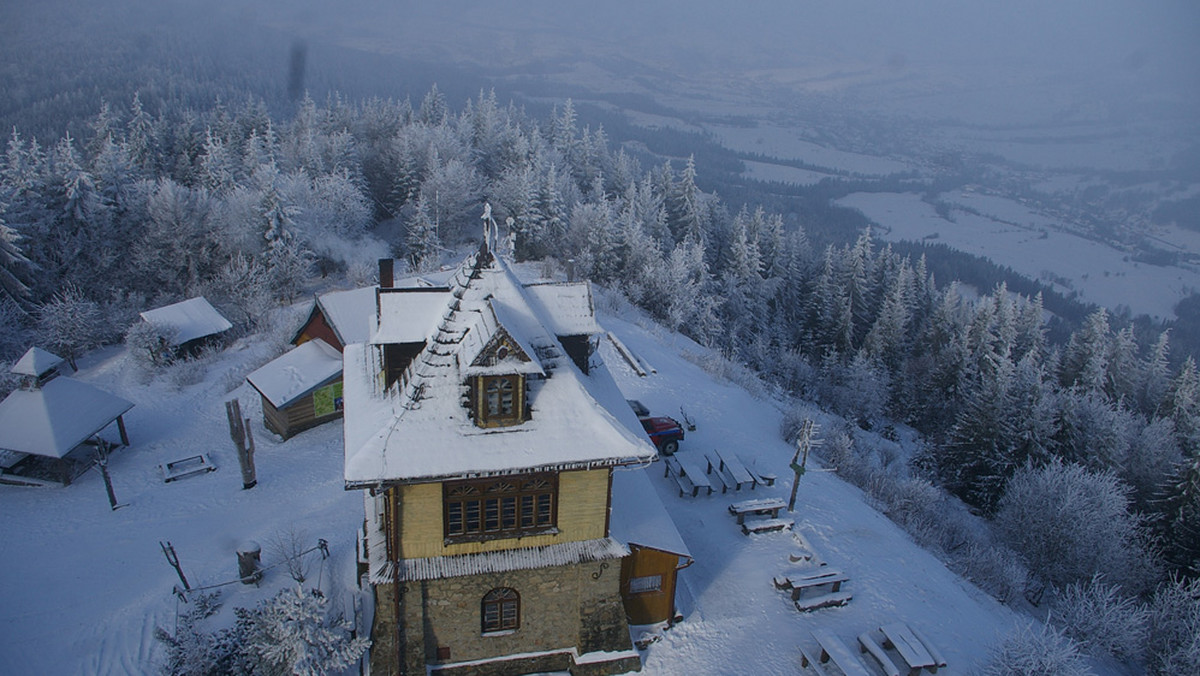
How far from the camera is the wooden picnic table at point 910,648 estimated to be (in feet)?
52.6

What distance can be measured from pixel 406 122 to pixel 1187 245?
207 meters

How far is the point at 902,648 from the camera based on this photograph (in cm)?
1634

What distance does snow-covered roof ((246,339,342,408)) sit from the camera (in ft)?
89.3

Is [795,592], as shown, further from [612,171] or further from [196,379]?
[612,171]

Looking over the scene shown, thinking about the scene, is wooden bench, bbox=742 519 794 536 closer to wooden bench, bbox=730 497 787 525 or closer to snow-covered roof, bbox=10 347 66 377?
wooden bench, bbox=730 497 787 525

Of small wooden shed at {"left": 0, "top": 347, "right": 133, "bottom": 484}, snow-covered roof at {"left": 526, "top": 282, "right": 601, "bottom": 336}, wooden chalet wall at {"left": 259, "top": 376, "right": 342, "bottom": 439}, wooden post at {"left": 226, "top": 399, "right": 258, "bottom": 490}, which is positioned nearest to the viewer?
snow-covered roof at {"left": 526, "top": 282, "right": 601, "bottom": 336}

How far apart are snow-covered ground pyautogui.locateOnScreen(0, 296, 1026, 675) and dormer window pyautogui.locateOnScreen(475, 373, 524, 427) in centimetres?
751

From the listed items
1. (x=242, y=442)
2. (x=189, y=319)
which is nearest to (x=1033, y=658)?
(x=242, y=442)

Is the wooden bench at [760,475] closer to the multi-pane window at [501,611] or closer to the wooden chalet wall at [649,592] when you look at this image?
the wooden chalet wall at [649,592]

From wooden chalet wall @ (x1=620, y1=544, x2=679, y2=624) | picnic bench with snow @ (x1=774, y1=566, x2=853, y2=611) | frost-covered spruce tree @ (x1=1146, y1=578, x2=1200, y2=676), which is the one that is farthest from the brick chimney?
frost-covered spruce tree @ (x1=1146, y1=578, x2=1200, y2=676)

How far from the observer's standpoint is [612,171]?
7869 cm

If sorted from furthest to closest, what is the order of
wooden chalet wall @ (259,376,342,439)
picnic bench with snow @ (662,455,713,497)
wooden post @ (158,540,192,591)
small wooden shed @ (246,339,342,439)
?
1. wooden chalet wall @ (259,376,342,439)
2. small wooden shed @ (246,339,342,439)
3. picnic bench with snow @ (662,455,713,497)
4. wooden post @ (158,540,192,591)

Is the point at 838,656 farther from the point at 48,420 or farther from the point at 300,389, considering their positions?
the point at 48,420

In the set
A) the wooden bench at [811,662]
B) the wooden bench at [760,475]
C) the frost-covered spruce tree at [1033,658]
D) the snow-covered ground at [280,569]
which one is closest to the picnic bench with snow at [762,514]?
the snow-covered ground at [280,569]
